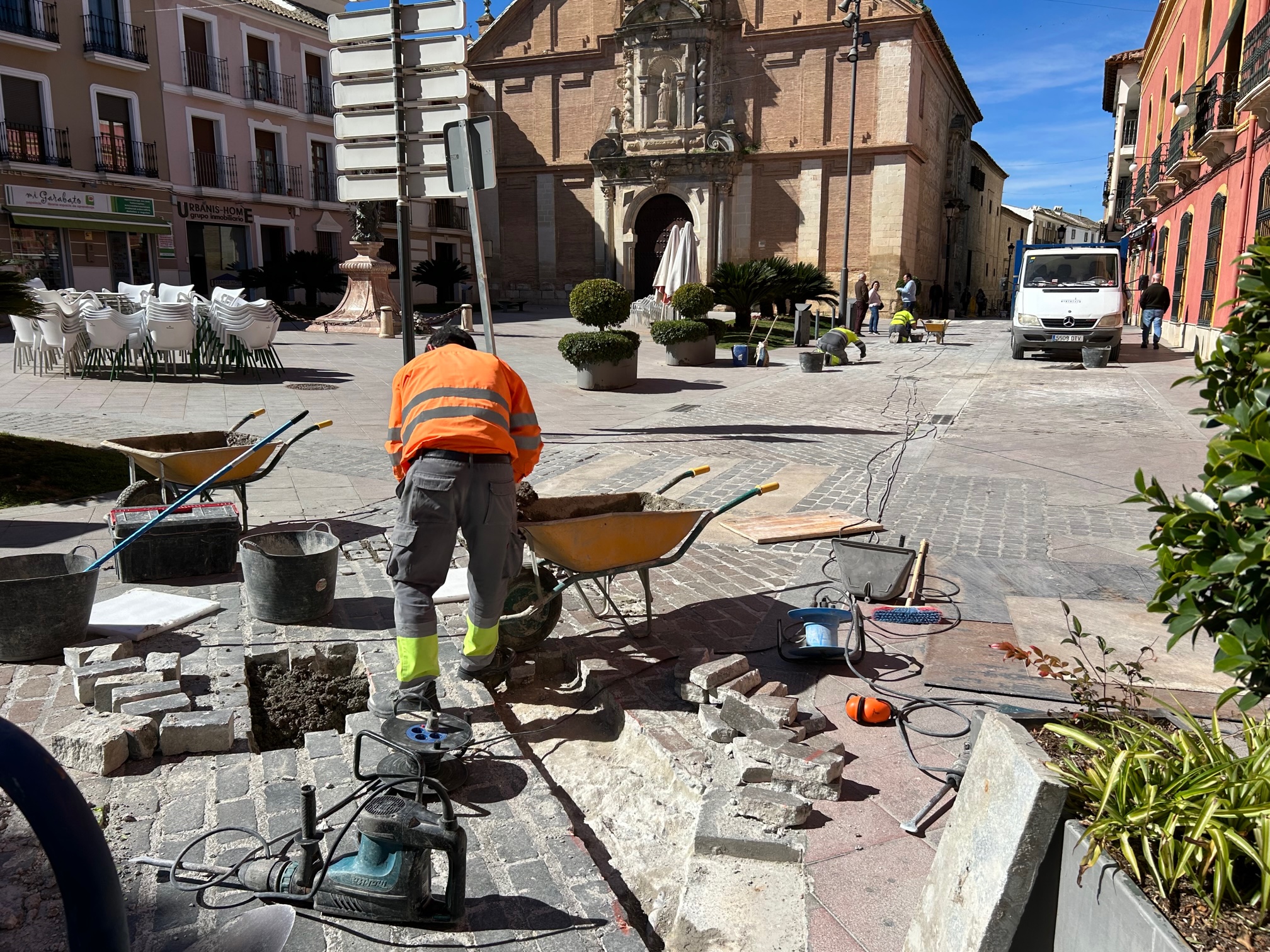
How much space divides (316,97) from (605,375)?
86.0ft

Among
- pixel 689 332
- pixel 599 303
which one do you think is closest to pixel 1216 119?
pixel 689 332

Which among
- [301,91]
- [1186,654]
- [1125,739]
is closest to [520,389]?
[1125,739]

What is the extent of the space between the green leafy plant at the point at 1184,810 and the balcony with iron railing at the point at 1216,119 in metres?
20.0

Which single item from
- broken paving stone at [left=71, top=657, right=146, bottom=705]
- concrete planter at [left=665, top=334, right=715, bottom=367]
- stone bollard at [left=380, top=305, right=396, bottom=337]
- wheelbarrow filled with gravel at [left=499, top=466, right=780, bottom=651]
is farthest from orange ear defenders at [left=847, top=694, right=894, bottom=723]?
stone bollard at [left=380, top=305, right=396, bottom=337]

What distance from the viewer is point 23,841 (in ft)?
9.36

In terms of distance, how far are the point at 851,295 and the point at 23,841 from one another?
33160 millimetres

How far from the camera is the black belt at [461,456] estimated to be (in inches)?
143

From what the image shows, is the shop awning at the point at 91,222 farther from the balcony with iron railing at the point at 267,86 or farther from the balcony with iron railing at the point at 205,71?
the balcony with iron railing at the point at 267,86

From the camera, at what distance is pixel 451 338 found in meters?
3.96

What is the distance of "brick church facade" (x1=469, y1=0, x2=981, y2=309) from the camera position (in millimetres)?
32219

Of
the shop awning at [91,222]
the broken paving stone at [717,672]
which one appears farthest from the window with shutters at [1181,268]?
the shop awning at [91,222]

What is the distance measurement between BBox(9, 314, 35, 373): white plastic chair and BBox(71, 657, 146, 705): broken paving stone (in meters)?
12.2

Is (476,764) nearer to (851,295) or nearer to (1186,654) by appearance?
(1186,654)

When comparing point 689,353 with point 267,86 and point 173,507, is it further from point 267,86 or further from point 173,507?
point 267,86
